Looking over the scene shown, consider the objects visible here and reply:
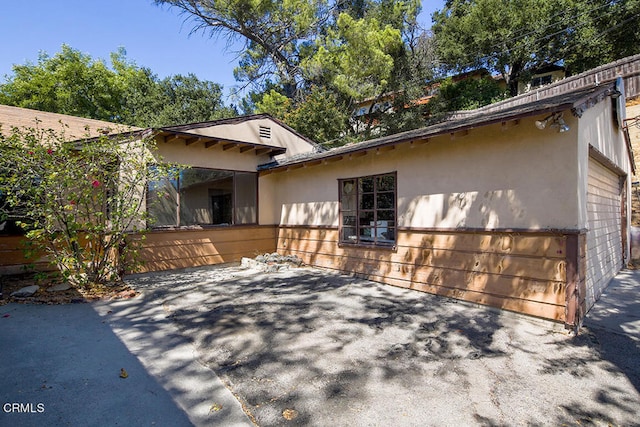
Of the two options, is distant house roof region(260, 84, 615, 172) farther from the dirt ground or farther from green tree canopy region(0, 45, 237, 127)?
green tree canopy region(0, 45, 237, 127)

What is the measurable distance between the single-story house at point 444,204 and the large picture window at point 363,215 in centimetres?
3

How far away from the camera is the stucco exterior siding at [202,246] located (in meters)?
7.00

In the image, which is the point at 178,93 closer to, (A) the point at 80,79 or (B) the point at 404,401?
(A) the point at 80,79

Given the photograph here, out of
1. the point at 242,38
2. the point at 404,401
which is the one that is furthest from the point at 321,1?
→ the point at 404,401

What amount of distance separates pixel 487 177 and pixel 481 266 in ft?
4.33

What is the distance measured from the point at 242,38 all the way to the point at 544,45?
16.4 meters

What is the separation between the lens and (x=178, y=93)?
22.5 meters

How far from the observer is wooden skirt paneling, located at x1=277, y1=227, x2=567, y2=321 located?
13.2 feet

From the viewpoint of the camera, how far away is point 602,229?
5.55 meters

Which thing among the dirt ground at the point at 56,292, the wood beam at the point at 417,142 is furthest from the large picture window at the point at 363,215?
the dirt ground at the point at 56,292

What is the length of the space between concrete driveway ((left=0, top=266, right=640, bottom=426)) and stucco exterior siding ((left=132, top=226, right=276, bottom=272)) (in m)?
2.16

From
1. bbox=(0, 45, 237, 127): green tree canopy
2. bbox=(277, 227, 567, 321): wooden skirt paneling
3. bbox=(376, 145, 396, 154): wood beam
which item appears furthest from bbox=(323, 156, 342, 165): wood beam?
bbox=(0, 45, 237, 127): green tree canopy

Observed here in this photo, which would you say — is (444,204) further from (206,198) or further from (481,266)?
(206,198)

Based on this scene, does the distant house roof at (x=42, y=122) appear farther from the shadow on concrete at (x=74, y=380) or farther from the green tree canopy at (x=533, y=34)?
the green tree canopy at (x=533, y=34)
